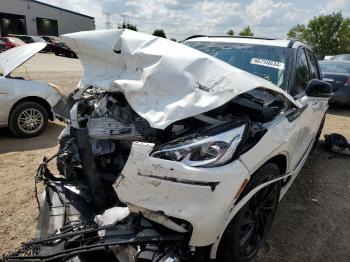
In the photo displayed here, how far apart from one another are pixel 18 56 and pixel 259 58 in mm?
2789

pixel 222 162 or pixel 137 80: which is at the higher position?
pixel 137 80

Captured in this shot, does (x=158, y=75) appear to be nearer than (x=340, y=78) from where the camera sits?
Yes

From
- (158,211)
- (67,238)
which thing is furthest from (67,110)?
(158,211)

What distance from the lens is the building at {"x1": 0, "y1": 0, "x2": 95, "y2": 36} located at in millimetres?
42156

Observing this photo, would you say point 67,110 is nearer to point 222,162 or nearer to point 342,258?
point 222,162

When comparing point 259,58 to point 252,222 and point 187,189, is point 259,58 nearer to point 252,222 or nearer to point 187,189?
point 252,222

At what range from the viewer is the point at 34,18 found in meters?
44.5

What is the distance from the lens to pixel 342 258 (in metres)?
2.93

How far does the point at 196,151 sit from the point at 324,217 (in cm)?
233

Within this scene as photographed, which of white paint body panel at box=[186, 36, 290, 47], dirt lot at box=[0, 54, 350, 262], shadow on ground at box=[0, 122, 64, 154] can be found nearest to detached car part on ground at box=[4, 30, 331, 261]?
dirt lot at box=[0, 54, 350, 262]

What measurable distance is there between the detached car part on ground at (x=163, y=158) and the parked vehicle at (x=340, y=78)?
6.99 m

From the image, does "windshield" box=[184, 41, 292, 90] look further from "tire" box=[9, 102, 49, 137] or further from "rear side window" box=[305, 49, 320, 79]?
"tire" box=[9, 102, 49, 137]

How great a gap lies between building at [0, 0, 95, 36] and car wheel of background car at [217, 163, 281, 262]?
46.9 meters

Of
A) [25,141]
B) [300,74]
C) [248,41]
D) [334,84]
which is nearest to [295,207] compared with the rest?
[300,74]
